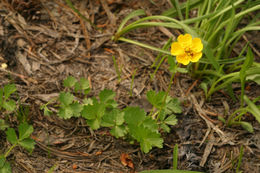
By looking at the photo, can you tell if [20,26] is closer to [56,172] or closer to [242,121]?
[56,172]

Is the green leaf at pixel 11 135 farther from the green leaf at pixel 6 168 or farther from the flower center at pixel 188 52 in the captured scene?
the flower center at pixel 188 52

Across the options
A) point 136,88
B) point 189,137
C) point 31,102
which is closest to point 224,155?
point 189,137

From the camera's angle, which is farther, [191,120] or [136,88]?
[136,88]

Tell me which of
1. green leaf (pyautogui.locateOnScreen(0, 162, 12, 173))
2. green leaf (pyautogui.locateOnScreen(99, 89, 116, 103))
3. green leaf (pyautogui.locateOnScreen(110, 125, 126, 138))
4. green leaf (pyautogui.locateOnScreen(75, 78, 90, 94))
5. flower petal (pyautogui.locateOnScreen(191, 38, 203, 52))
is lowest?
green leaf (pyautogui.locateOnScreen(0, 162, 12, 173))

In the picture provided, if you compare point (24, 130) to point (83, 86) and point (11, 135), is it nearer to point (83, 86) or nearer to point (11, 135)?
point (11, 135)

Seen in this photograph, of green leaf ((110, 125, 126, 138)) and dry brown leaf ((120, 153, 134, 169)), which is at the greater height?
green leaf ((110, 125, 126, 138))

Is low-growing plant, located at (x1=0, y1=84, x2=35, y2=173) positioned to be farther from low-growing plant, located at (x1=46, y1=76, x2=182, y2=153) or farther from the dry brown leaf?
the dry brown leaf

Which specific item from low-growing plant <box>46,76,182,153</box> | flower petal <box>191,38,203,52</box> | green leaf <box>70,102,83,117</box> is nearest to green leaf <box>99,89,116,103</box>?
low-growing plant <box>46,76,182,153</box>

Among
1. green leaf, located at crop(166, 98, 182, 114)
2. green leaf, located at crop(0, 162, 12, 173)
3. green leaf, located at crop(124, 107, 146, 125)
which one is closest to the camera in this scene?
green leaf, located at crop(0, 162, 12, 173)
